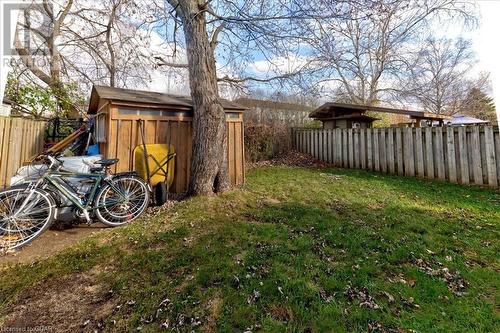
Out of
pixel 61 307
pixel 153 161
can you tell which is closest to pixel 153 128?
pixel 153 161

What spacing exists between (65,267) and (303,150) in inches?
398

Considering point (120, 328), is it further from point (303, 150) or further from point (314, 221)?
point (303, 150)

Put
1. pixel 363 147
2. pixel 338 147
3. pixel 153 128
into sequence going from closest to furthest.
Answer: pixel 153 128 < pixel 363 147 < pixel 338 147

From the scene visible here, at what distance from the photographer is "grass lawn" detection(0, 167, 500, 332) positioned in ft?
6.67

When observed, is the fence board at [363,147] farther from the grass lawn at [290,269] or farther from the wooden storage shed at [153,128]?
the wooden storage shed at [153,128]

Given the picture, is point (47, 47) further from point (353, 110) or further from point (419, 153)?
point (419, 153)

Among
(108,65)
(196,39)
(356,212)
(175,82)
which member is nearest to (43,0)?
(108,65)

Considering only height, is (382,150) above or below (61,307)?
above

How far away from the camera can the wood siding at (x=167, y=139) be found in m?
4.94

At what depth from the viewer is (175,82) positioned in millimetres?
9492

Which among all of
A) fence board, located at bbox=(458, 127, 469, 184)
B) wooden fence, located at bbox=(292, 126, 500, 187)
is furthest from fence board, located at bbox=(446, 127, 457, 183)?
fence board, located at bbox=(458, 127, 469, 184)

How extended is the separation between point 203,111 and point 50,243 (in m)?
3.19

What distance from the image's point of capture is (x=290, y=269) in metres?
2.67

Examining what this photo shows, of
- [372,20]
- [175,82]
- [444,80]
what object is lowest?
[372,20]
